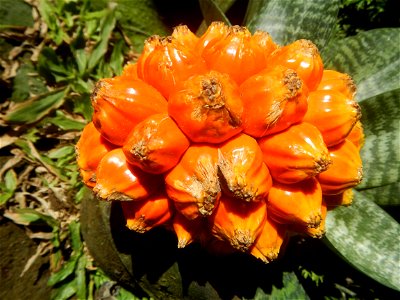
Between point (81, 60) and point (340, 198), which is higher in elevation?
point (81, 60)

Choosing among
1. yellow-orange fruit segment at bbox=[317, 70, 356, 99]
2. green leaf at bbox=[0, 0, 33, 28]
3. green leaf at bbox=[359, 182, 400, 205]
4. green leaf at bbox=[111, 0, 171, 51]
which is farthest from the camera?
green leaf at bbox=[111, 0, 171, 51]

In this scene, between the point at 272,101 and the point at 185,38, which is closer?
the point at 272,101

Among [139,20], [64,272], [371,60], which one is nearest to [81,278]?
[64,272]

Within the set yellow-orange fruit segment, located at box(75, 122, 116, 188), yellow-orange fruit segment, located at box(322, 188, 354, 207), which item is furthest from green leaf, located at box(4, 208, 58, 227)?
yellow-orange fruit segment, located at box(322, 188, 354, 207)

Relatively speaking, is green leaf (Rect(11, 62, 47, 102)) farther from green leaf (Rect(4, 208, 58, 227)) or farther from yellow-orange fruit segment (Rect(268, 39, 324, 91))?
yellow-orange fruit segment (Rect(268, 39, 324, 91))

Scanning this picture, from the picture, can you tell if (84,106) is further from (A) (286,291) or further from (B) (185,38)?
(A) (286,291)

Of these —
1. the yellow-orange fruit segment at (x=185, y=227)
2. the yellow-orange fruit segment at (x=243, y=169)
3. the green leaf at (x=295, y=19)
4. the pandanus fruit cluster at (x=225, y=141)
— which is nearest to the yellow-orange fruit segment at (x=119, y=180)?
the pandanus fruit cluster at (x=225, y=141)

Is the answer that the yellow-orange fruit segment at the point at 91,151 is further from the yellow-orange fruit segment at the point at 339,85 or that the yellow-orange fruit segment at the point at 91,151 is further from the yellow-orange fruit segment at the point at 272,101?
the yellow-orange fruit segment at the point at 339,85
